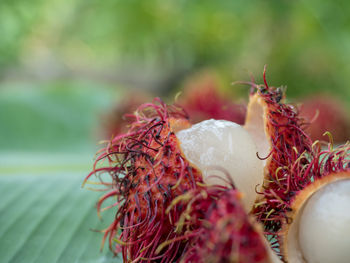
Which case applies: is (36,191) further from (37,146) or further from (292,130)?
(37,146)

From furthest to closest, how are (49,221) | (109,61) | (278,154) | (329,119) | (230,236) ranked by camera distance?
1. (109,61)
2. (329,119)
3. (49,221)
4. (278,154)
5. (230,236)

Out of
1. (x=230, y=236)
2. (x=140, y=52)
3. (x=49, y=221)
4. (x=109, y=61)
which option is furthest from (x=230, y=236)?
(x=109, y=61)

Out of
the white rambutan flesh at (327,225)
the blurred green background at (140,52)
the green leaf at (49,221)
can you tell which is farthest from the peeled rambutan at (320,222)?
the blurred green background at (140,52)

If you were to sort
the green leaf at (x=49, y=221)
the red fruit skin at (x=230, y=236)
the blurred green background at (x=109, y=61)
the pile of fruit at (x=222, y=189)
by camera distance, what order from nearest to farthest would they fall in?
the red fruit skin at (x=230, y=236) → the pile of fruit at (x=222, y=189) → the green leaf at (x=49, y=221) → the blurred green background at (x=109, y=61)

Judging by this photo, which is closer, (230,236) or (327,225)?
(230,236)

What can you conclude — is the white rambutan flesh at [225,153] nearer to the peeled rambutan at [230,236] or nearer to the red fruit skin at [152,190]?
the red fruit skin at [152,190]

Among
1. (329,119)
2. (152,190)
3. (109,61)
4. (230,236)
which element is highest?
(109,61)

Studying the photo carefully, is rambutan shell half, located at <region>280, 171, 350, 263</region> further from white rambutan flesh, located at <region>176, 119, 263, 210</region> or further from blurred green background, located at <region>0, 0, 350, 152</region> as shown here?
blurred green background, located at <region>0, 0, 350, 152</region>

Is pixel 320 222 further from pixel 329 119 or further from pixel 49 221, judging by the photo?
pixel 329 119
